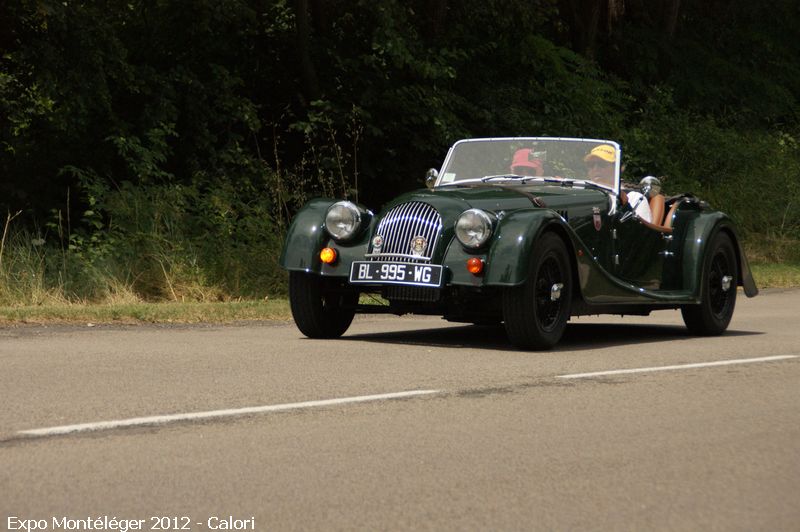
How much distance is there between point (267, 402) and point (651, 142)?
79.3ft

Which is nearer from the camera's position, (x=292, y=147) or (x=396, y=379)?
(x=396, y=379)

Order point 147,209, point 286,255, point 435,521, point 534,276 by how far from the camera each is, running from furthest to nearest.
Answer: point 147,209
point 286,255
point 534,276
point 435,521

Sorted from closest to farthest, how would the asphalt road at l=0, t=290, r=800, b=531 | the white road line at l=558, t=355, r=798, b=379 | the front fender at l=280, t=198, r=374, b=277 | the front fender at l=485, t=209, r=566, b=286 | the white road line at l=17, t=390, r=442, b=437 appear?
the asphalt road at l=0, t=290, r=800, b=531 < the white road line at l=17, t=390, r=442, b=437 < the white road line at l=558, t=355, r=798, b=379 < the front fender at l=485, t=209, r=566, b=286 < the front fender at l=280, t=198, r=374, b=277

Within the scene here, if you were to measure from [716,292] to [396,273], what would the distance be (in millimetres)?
3786

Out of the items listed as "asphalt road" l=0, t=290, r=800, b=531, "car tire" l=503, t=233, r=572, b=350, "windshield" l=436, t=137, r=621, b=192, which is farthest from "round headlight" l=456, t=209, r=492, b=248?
"windshield" l=436, t=137, r=621, b=192

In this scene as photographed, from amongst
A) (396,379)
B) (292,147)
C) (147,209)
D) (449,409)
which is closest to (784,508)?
(449,409)

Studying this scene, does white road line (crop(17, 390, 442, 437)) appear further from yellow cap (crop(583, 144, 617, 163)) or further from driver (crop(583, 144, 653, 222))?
yellow cap (crop(583, 144, 617, 163))

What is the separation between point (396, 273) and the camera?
10.5 meters

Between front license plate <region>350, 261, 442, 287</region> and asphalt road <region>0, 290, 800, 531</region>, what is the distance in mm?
513

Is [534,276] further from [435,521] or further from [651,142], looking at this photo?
[651,142]

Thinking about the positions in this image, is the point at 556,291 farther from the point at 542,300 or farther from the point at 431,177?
the point at 431,177

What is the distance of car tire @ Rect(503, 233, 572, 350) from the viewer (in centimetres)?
1027

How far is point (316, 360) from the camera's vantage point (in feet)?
31.7

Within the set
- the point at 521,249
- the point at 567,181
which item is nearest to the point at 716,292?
the point at 567,181
